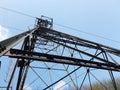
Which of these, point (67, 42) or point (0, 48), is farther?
point (67, 42)

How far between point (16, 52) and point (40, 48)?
7513mm

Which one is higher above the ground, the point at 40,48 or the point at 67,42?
the point at 67,42

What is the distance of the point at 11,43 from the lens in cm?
661

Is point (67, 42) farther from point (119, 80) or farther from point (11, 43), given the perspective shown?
point (119, 80)

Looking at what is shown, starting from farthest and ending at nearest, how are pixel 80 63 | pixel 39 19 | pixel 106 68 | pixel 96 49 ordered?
1. pixel 39 19
2. pixel 96 49
3. pixel 106 68
4. pixel 80 63

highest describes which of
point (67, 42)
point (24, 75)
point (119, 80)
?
point (67, 42)

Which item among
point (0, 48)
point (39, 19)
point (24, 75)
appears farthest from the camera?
point (39, 19)

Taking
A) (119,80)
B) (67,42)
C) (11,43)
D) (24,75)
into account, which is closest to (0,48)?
(11,43)

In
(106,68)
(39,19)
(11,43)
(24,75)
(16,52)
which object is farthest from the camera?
(39,19)

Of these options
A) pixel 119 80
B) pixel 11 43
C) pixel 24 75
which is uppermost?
pixel 11 43

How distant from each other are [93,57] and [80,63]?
1.79 meters

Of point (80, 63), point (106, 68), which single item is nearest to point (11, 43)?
point (80, 63)

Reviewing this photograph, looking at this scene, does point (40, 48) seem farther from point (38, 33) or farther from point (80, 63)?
point (80, 63)

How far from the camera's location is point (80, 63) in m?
8.66
